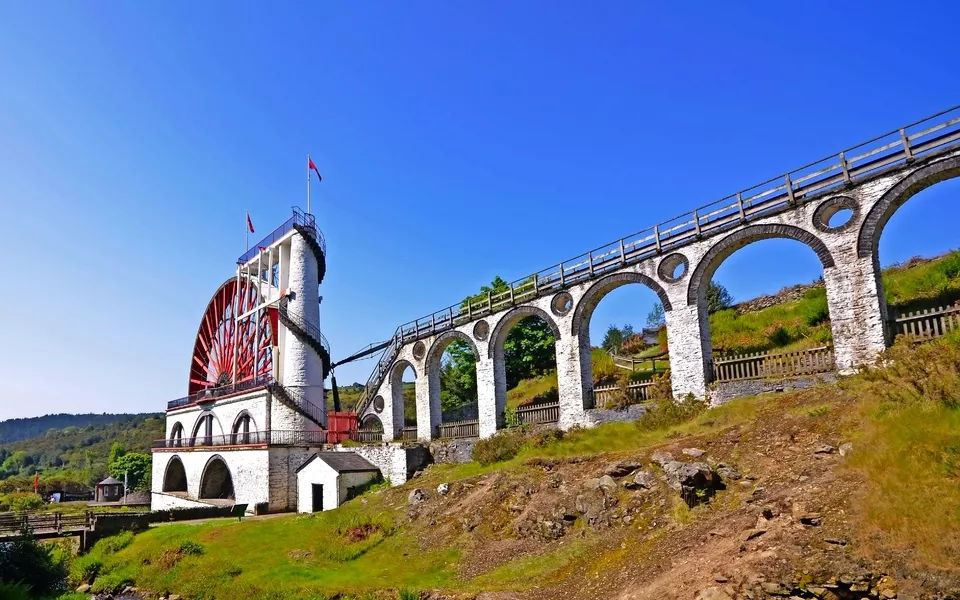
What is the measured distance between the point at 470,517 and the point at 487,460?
21.6ft

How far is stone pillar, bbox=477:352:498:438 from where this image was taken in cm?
2638

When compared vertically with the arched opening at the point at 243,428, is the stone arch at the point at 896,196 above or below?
above

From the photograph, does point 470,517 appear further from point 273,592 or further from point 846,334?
point 846,334

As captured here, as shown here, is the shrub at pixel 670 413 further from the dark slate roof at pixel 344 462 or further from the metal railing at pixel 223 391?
the metal railing at pixel 223 391

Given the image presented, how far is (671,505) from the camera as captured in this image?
41.2ft

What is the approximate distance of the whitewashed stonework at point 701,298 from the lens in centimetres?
1667

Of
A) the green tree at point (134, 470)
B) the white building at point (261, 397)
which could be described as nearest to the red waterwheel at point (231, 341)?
the white building at point (261, 397)

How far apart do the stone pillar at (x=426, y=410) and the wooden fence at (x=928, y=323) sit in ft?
65.2

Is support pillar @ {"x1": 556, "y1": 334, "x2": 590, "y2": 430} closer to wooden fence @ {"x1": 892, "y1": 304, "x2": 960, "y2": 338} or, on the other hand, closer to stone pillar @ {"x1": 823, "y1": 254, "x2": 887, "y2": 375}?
stone pillar @ {"x1": 823, "y1": 254, "x2": 887, "y2": 375}

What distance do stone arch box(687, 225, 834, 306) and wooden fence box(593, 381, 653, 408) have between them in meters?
3.56

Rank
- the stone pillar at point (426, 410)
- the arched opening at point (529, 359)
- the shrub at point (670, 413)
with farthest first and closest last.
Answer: the arched opening at point (529, 359)
the stone pillar at point (426, 410)
the shrub at point (670, 413)

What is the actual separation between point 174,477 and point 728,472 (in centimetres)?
3971

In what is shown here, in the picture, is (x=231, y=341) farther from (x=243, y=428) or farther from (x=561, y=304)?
(x=561, y=304)

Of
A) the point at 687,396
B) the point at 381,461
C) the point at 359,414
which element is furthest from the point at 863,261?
the point at 359,414
